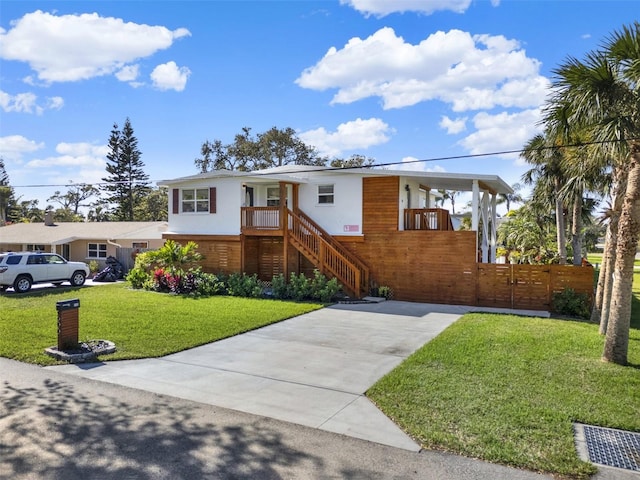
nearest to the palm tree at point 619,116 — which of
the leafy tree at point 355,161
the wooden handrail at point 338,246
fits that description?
the wooden handrail at point 338,246

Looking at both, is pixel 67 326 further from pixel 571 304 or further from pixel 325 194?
pixel 571 304

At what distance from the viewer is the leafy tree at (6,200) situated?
4759 cm

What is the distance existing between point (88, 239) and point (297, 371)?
83.4ft

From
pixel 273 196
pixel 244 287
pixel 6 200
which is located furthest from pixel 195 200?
pixel 6 200

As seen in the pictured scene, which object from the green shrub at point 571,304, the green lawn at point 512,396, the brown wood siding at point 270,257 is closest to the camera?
the green lawn at point 512,396

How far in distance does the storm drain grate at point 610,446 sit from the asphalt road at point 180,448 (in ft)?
2.76

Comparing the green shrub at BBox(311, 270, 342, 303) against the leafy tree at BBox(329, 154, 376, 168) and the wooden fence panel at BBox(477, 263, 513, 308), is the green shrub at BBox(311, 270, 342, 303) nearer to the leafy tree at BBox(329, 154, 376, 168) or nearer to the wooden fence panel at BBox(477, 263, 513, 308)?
the wooden fence panel at BBox(477, 263, 513, 308)

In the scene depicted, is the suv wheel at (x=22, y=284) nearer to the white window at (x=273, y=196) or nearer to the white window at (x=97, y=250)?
the white window at (x=273, y=196)

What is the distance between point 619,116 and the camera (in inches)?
287

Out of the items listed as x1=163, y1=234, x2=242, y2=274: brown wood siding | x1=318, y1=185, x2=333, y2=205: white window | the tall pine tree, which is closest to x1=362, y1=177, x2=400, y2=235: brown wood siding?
x1=318, y1=185, x2=333, y2=205: white window

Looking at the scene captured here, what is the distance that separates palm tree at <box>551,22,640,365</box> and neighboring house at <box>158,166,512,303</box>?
7.00 metres

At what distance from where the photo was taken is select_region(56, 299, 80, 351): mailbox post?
779cm

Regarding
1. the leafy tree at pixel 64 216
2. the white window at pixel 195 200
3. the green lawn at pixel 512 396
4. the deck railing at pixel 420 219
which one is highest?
the leafy tree at pixel 64 216

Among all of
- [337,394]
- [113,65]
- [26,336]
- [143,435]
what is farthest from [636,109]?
[113,65]
